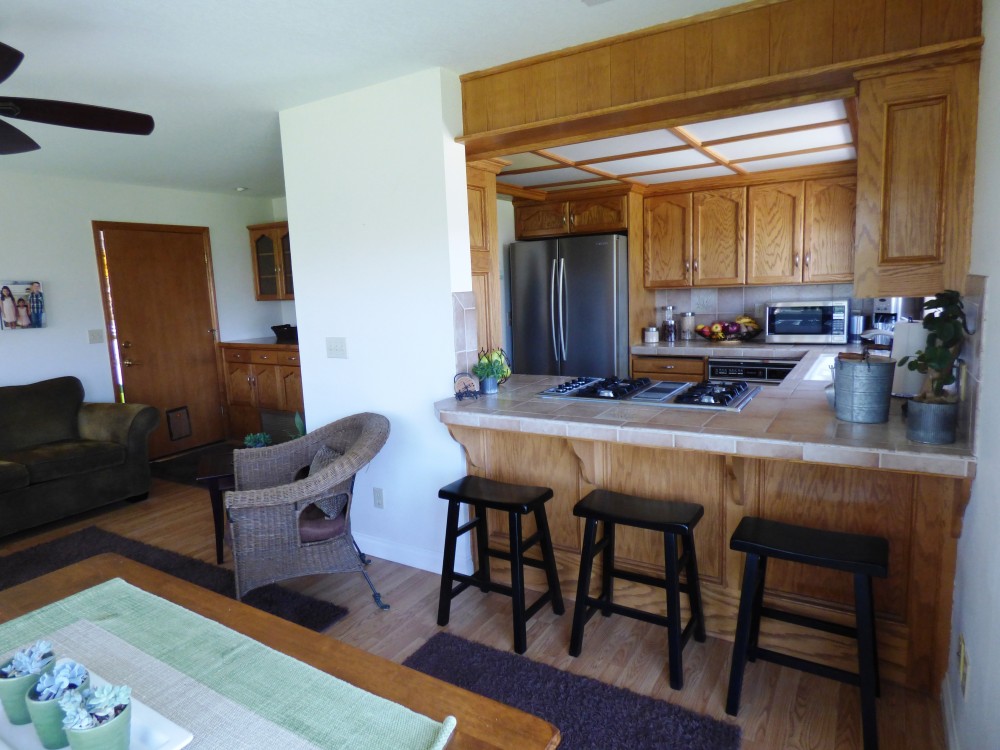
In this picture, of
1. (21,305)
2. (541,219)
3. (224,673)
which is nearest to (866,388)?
(224,673)

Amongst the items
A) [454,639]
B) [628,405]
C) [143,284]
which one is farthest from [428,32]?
Result: [143,284]

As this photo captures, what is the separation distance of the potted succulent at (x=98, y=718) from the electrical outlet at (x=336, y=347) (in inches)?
94.4

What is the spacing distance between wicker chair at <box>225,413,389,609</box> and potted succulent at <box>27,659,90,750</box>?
1442 mm

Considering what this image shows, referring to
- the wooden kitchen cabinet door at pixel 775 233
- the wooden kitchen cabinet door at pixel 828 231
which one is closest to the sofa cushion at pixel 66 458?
the wooden kitchen cabinet door at pixel 775 233

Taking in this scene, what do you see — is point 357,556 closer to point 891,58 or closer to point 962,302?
point 962,302

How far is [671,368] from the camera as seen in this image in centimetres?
477

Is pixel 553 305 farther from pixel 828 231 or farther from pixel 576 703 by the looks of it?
pixel 576 703

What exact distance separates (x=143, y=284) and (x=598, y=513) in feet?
15.4

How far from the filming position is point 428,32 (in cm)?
231

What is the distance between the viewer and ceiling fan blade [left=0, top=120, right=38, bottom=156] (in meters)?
1.91

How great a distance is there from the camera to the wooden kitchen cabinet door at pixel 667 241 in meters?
4.86

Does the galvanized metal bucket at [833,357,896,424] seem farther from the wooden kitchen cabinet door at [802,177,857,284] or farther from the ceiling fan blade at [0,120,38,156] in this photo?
the ceiling fan blade at [0,120,38,156]

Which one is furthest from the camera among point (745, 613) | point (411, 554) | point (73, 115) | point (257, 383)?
point (257, 383)

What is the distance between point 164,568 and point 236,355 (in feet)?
8.95
